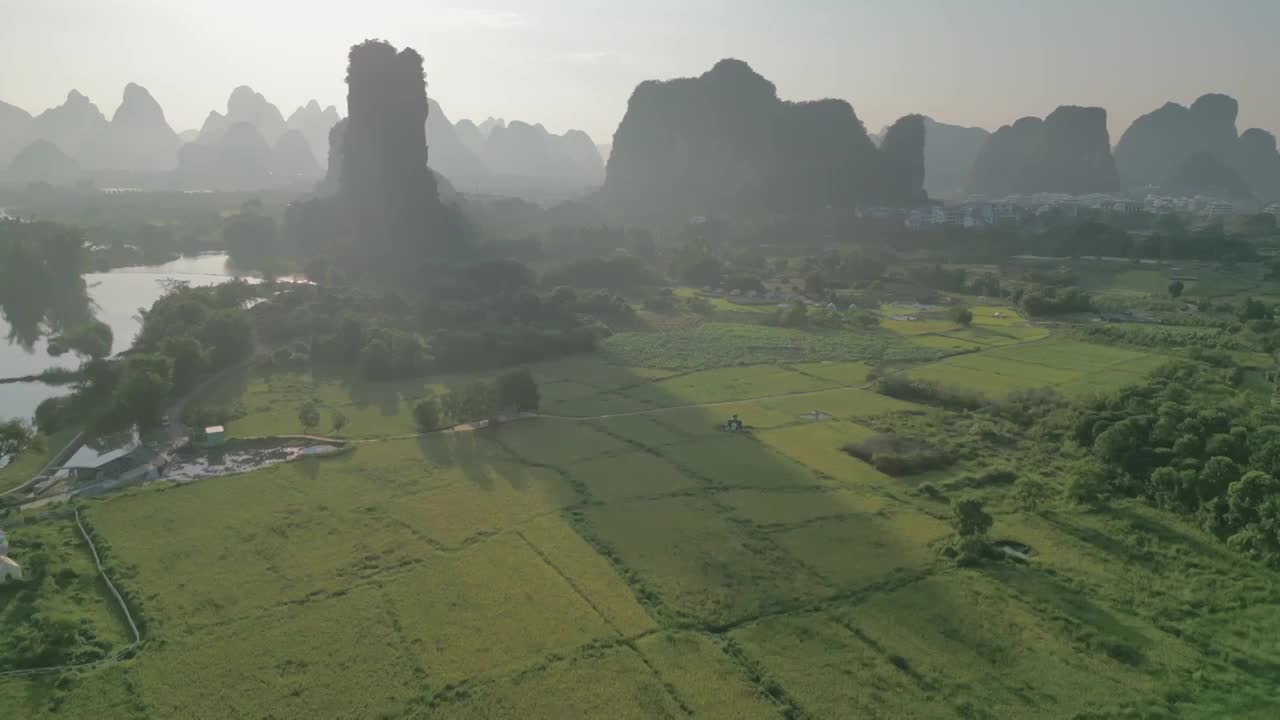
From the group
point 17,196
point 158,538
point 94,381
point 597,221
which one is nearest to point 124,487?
point 158,538

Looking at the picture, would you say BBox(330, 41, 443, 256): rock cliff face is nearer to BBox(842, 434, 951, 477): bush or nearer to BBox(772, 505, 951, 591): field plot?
BBox(842, 434, 951, 477): bush

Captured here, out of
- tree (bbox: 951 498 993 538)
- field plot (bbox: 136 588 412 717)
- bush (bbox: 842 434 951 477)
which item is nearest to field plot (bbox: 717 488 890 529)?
bush (bbox: 842 434 951 477)

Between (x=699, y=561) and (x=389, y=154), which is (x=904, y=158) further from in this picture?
(x=699, y=561)

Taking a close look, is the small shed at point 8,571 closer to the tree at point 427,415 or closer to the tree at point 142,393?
the tree at point 142,393

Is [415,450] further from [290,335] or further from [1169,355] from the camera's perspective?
[1169,355]

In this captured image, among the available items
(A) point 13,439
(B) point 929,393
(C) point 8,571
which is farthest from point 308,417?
(B) point 929,393

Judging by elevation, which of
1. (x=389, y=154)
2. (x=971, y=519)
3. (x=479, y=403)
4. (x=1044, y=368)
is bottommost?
(x=1044, y=368)
